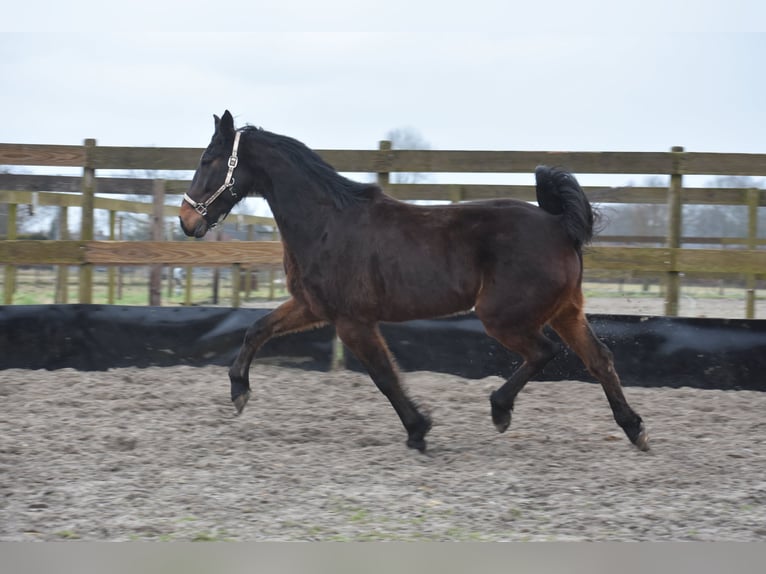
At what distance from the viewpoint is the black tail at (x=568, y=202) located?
4867 millimetres

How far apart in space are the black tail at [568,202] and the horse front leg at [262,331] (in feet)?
5.32

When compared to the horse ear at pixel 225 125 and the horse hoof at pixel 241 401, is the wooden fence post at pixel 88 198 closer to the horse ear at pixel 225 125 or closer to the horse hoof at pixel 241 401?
the horse ear at pixel 225 125

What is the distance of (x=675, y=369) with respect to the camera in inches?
260

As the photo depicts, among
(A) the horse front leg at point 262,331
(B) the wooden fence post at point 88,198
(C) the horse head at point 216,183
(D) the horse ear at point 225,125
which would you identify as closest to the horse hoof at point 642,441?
(A) the horse front leg at point 262,331

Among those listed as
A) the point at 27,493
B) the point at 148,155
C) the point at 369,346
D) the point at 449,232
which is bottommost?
the point at 27,493

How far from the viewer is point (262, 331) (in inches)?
215

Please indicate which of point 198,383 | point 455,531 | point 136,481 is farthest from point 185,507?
point 198,383

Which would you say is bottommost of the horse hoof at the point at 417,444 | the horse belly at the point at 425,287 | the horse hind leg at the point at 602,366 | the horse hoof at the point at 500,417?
the horse hoof at the point at 417,444

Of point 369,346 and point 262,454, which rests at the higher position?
point 369,346

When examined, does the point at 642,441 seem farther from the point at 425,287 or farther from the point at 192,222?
the point at 192,222

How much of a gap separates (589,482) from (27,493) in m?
2.64

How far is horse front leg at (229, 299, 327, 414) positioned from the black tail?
5.32 feet

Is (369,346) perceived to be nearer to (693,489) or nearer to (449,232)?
(449,232)

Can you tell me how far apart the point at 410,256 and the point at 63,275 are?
528 centimetres
